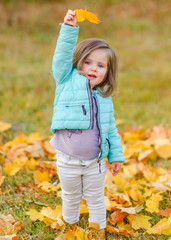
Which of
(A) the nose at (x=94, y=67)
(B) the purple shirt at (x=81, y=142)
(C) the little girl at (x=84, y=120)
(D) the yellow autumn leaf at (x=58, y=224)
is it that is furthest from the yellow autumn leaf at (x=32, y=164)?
(A) the nose at (x=94, y=67)

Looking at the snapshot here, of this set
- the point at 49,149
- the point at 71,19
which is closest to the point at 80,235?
the point at 71,19

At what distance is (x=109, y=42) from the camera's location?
954cm

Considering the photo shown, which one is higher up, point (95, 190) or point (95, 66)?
point (95, 66)

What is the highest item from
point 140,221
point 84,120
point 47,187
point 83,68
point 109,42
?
point 109,42

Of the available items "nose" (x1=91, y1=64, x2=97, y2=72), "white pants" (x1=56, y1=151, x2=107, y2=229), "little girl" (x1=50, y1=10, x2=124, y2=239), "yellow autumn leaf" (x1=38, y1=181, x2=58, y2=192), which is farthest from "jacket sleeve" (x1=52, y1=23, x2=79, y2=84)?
"yellow autumn leaf" (x1=38, y1=181, x2=58, y2=192)

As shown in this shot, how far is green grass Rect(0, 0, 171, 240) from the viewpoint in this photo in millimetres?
2482

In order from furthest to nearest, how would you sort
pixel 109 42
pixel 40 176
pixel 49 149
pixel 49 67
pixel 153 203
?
1. pixel 109 42
2. pixel 49 67
3. pixel 49 149
4. pixel 40 176
5. pixel 153 203

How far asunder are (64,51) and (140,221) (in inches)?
49.0

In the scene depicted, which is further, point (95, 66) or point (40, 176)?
point (40, 176)

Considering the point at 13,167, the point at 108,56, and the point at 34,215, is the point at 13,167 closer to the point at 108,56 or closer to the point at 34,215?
the point at 34,215

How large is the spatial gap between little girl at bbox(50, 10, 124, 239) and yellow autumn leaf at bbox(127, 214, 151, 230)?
0.95ft

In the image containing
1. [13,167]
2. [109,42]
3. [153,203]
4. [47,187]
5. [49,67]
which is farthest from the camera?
[109,42]

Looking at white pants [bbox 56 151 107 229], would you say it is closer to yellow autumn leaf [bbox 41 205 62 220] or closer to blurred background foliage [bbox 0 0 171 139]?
yellow autumn leaf [bbox 41 205 62 220]

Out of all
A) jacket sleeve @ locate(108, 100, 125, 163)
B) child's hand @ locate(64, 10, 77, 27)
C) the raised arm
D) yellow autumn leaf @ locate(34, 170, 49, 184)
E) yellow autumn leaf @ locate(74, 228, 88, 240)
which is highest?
child's hand @ locate(64, 10, 77, 27)
